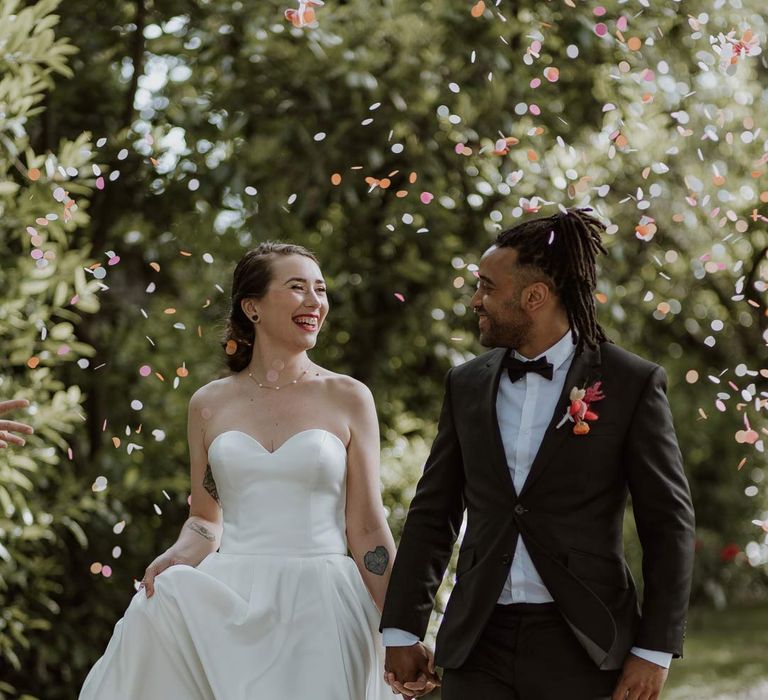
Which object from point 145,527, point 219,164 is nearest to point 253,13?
point 219,164

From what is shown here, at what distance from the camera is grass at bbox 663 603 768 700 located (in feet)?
→ 34.0

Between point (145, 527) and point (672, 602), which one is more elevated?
point (672, 602)

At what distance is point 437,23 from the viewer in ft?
21.4

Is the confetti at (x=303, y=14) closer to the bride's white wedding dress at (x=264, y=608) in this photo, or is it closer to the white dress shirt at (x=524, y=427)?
the bride's white wedding dress at (x=264, y=608)

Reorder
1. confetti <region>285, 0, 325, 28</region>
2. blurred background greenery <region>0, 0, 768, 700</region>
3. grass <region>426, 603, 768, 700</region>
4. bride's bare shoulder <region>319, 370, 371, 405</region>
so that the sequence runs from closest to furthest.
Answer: bride's bare shoulder <region>319, 370, 371, 405</region>
confetti <region>285, 0, 325, 28</region>
blurred background greenery <region>0, 0, 768, 700</region>
grass <region>426, 603, 768, 700</region>

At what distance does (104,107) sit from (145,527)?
2139mm

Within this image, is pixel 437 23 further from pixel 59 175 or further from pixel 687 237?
pixel 687 237

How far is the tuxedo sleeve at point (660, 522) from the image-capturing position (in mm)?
2963

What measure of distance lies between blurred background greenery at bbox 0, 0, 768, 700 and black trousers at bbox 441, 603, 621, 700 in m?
2.97

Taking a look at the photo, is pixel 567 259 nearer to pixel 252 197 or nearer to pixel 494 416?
pixel 494 416

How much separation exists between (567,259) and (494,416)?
0.42 meters

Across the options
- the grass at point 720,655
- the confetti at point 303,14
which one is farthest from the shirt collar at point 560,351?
the grass at point 720,655

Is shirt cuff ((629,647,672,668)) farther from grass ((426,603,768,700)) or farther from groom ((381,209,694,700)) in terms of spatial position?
grass ((426,603,768,700))

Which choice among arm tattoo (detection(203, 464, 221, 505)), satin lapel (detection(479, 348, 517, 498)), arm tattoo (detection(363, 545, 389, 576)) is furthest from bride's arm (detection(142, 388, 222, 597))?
satin lapel (detection(479, 348, 517, 498))
